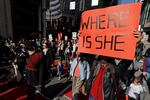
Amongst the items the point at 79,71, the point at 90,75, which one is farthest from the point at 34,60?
the point at 90,75

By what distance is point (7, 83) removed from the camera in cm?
805

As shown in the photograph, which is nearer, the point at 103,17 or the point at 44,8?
the point at 103,17

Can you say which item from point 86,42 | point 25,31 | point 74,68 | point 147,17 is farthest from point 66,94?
point 147,17

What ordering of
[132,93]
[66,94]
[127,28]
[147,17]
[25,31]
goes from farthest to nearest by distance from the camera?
[147,17] < [25,31] < [66,94] < [132,93] < [127,28]

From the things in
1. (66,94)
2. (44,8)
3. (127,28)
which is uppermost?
(44,8)

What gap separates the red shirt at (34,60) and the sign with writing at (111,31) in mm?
1457

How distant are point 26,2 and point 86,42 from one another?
75.2 ft

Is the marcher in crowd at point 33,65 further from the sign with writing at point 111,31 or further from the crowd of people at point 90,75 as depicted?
the sign with writing at point 111,31

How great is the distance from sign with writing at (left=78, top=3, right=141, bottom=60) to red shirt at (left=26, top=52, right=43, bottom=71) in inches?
57.3

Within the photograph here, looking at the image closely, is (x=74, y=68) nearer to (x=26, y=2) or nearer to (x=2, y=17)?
(x=2, y=17)

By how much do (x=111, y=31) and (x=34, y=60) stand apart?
236cm

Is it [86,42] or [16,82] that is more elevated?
[86,42]

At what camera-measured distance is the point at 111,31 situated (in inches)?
152

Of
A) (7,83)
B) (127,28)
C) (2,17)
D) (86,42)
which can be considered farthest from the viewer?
(2,17)
